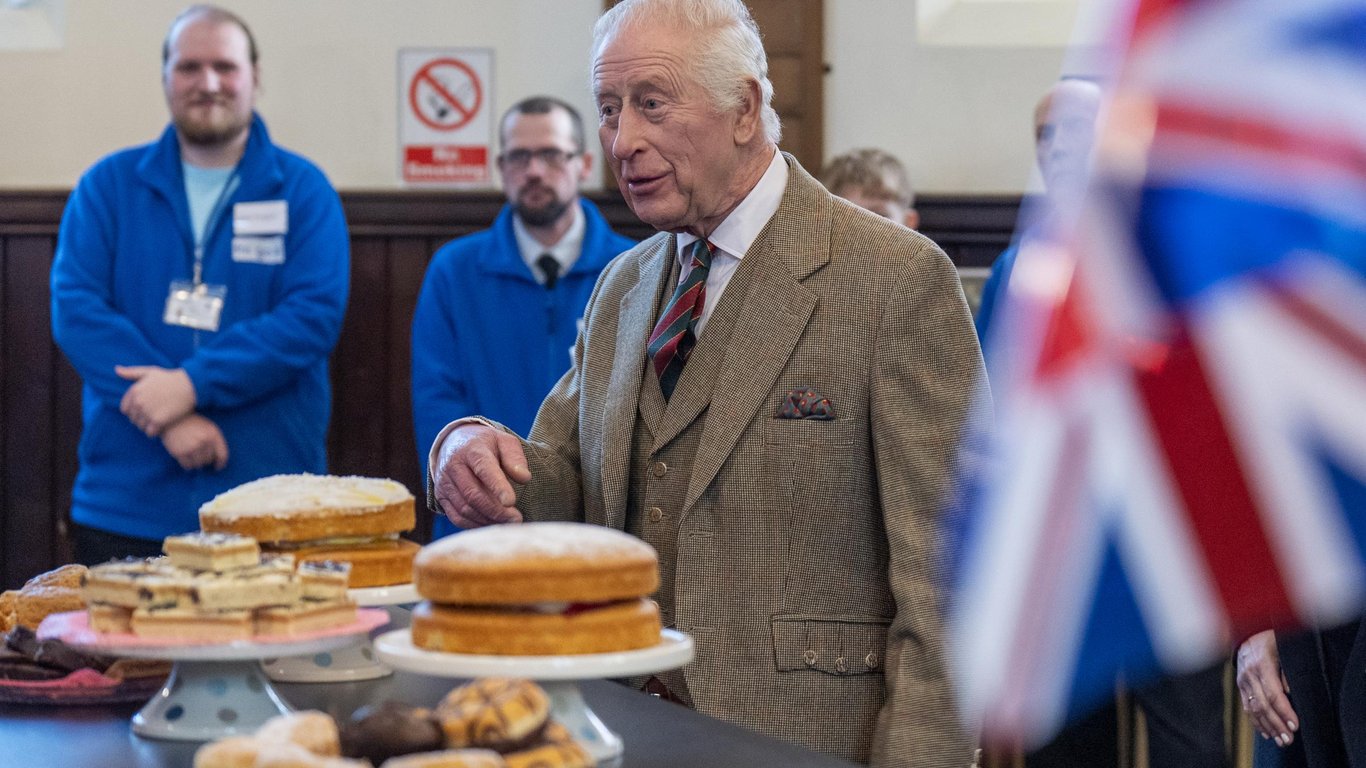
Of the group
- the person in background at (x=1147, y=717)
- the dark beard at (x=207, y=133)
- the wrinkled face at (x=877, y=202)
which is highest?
→ the dark beard at (x=207, y=133)

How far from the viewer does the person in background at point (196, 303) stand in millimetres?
4590

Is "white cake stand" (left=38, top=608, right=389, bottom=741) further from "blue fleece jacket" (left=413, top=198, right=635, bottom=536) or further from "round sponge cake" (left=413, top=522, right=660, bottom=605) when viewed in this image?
"blue fleece jacket" (left=413, top=198, right=635, bottom=536)

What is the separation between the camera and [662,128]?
2477mm

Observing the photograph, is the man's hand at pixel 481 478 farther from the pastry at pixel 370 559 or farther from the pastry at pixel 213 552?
the pastry at pixel 213 552

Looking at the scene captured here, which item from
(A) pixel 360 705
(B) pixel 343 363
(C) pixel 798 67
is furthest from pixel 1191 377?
(B) pixel 343 363

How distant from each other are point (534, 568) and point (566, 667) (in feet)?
0.31

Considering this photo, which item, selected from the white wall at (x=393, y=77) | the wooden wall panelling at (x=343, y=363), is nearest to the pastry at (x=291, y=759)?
the wooden wall panelling at (x=343, y=363)

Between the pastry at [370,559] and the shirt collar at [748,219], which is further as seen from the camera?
the shirt collar at [748,219]

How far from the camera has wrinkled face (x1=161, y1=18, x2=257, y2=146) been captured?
477 cm

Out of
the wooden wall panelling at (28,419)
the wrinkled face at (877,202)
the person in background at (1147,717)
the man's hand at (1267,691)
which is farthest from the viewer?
the wooden wall panelling at (28,419)

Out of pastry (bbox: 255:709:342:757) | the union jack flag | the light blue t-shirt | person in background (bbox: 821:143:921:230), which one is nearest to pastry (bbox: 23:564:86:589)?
pastry (bbox: 255:709:342:757)

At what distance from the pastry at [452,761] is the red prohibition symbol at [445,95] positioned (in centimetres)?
489

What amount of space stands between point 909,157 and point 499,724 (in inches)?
191

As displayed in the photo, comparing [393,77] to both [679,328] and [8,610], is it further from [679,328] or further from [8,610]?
[8,610]
